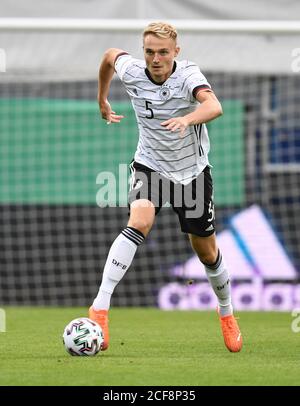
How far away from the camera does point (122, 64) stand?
7355mm

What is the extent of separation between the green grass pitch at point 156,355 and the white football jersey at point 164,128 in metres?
1.23

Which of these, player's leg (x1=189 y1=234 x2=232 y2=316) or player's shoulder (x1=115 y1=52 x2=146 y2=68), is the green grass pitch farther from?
player's shoulder (x1=115 y1=52 x2=146 y2=68)

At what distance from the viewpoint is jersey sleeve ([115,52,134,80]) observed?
7301 mm

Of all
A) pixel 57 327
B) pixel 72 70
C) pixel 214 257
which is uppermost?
pixel 72 70

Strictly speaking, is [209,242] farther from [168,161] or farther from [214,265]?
[168,161]

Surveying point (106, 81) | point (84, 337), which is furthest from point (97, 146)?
point (84, 337)

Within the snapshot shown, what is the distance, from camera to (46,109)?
11.9 meters

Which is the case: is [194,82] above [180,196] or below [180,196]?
above

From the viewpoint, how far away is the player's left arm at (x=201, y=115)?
6.23 meters

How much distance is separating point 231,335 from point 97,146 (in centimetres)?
515

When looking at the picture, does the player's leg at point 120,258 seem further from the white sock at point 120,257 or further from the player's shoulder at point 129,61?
the player's shoulder at point 129,61

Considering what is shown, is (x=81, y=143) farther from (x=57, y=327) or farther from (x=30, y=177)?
(x=57, y=327)

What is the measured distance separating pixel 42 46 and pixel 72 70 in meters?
0.43
